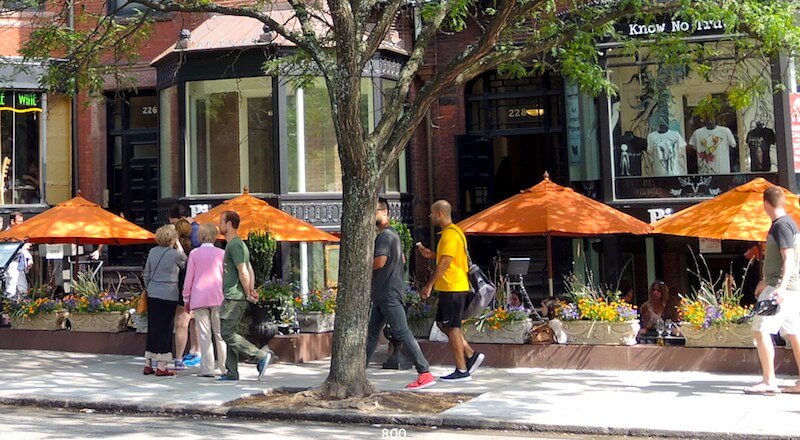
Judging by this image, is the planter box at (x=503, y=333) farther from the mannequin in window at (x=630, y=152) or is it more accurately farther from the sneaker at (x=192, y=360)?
the mannequin in window at (x=630, y=152)

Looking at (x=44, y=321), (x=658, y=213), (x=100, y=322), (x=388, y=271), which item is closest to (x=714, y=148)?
(x=658, y=213)

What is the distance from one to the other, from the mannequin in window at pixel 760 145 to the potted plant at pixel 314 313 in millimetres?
8575

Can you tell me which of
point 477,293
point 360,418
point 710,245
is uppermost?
point 710,245

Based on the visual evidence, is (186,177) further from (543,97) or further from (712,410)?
(712,410)

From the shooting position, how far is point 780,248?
913 cm

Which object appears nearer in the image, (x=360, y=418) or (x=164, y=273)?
(x=360, y=418)

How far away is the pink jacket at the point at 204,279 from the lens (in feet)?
35.2

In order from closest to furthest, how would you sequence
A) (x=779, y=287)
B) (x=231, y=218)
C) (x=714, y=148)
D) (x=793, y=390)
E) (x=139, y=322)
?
(x=779, y=287) < (x=793, y=390) < (x=231, y=218) < (x=139, y=322) < (x=714, y=148)

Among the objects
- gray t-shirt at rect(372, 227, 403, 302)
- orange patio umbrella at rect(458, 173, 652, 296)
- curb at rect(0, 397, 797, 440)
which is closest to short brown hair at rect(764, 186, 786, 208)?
curb at rect(0, 397, 797, 440)

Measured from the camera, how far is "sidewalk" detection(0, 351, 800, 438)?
8086 millimetres

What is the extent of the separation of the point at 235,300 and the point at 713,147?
10.5 m

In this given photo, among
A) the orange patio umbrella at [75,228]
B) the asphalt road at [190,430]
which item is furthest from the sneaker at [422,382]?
the orange patio umbrella at [75,228]

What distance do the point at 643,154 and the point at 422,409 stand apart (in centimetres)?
1027

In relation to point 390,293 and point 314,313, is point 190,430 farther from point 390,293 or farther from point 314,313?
point 314,313
